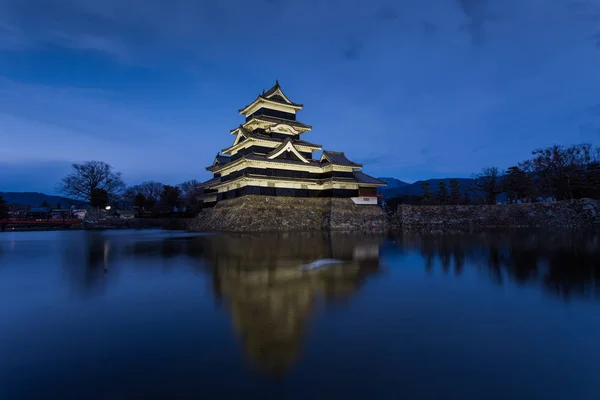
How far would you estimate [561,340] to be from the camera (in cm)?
373

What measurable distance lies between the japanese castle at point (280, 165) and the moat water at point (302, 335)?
21.2 metres

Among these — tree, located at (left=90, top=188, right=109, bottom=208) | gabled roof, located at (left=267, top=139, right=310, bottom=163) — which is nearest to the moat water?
gabled roof, located at (left=267, top=139, right=310, bottom=163)

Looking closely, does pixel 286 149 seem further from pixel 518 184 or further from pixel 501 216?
pixel 518 184

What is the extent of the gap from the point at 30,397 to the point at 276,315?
2869 mm

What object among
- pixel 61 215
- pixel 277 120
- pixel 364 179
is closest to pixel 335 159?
pixel 364 179

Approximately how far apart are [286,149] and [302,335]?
89.4 ft

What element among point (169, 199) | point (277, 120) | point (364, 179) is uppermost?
point (277, 120)

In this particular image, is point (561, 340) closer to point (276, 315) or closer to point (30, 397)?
point (276, 315)

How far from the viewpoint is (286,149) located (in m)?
30.2

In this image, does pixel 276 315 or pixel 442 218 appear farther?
pixel 442 218

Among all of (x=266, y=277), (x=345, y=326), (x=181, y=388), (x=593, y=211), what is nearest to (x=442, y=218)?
(x=593, y=211)

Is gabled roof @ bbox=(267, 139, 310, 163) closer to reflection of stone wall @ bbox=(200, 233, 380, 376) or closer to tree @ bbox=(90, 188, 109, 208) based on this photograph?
reflection of stone wall @ bbox=(200, 233, 380, 376)

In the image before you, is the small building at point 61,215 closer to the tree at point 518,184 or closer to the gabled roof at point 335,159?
the gabled roof at point 335,159

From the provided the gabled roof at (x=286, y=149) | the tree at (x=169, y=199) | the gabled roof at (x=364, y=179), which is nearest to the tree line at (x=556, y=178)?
the gabled roof at (x=364, y=179)
